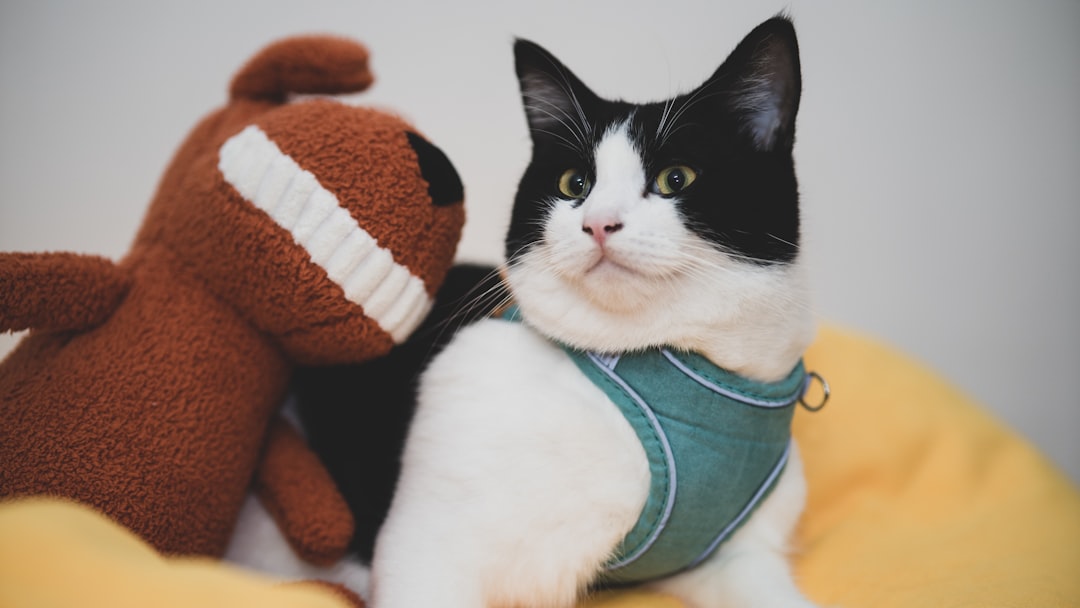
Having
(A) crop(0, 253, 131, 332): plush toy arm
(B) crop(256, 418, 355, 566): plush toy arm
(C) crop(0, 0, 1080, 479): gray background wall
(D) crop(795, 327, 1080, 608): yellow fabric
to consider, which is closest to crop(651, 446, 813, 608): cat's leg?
(D) crop(795, 327, 1080, 608): yellow fabric

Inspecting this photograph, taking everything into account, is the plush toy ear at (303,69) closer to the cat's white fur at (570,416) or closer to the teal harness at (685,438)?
the cat's white fur at (570,416)

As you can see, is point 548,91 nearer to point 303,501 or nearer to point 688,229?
point 688,229

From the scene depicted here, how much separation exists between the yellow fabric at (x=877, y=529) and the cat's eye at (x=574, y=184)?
549 mm

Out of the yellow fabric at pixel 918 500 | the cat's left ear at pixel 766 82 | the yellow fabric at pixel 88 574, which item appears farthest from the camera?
the yellow fabric at pixel 918 500

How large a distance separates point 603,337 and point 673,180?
0.21m

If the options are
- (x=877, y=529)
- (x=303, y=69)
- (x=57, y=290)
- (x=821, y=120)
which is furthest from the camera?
(x=821, y=120)

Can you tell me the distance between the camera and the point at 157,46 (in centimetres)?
135

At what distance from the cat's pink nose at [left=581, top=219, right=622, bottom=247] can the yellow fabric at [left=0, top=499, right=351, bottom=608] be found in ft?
1.50

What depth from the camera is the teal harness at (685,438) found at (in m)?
0.82

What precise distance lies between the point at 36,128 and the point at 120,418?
0.86 metres

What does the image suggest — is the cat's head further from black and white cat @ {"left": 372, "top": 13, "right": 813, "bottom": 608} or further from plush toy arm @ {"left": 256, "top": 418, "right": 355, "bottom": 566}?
plush toy arm @ {"left": 256, "top": 418, "right": 355, "bottom": 566}

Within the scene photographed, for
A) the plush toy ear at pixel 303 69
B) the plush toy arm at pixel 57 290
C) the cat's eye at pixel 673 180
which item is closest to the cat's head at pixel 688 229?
the cat's eye at pixel 673 180

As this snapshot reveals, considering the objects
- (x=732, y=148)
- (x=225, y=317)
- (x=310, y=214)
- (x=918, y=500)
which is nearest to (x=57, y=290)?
(x=225, y=317)

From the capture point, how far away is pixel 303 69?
100 cm
